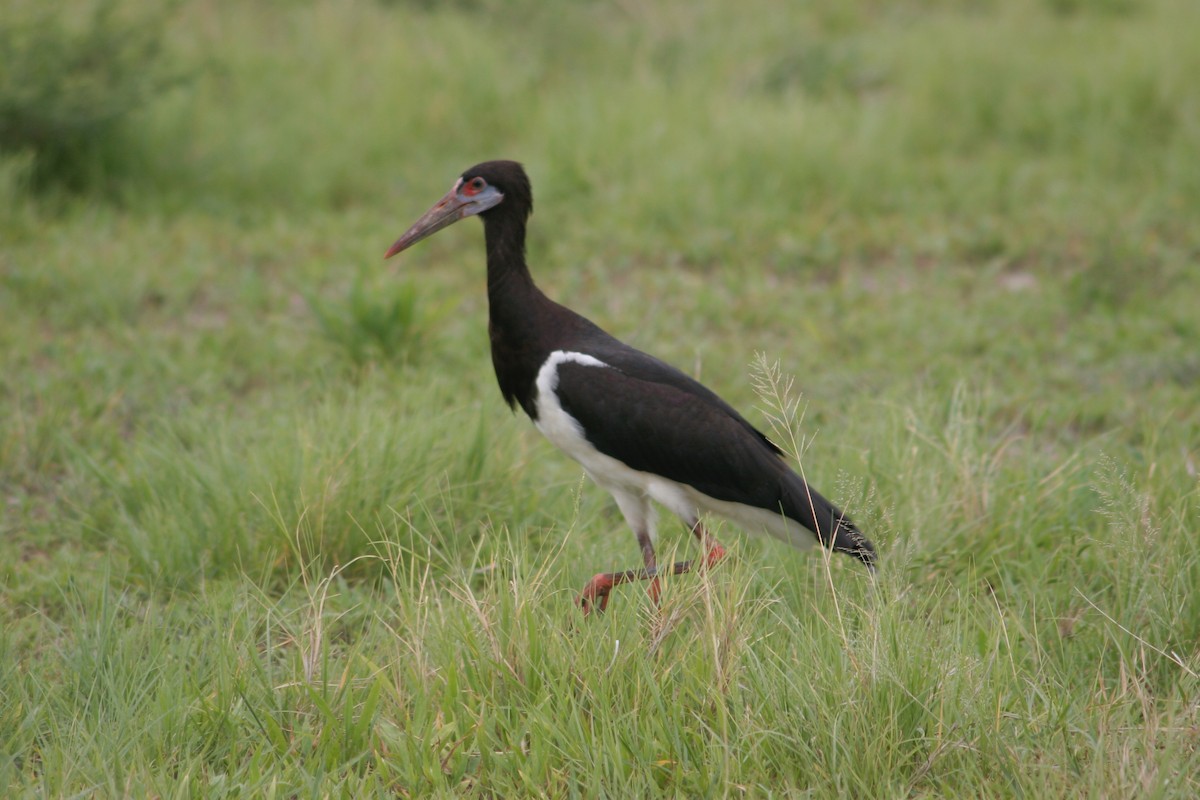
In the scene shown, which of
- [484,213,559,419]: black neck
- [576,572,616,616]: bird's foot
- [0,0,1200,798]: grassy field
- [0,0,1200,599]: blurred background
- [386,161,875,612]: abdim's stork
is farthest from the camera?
[0,0,1200,599]: blurred background

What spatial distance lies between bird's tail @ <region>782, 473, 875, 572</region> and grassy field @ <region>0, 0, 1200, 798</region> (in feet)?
0.30

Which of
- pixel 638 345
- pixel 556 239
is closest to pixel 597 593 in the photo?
pixel 638 345

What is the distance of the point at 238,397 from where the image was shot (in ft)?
18.1

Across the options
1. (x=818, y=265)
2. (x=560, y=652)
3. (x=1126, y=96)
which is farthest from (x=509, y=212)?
(x=1126, y=96)

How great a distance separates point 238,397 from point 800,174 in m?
3.61

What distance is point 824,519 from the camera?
384 centimetres

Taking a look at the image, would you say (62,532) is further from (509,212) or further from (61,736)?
(509,212)

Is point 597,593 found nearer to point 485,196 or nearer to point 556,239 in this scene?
point 485,196

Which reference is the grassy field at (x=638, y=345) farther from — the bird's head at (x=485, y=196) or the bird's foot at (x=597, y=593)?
the bird's head at (x=485, y=196)

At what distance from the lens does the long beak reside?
14.2 ft

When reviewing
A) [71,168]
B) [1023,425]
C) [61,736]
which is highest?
[71,168]

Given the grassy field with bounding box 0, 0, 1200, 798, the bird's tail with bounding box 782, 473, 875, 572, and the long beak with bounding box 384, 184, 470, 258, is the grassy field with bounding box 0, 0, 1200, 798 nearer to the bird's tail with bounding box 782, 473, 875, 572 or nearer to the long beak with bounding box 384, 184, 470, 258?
the bird's tail with bounding box 782, 473, 875, 572

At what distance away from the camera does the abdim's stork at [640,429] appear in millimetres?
3910

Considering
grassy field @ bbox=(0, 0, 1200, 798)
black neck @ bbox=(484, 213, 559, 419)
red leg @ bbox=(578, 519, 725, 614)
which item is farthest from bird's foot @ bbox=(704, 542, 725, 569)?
black neck @ bbox=(484, 213, 559, 419)
